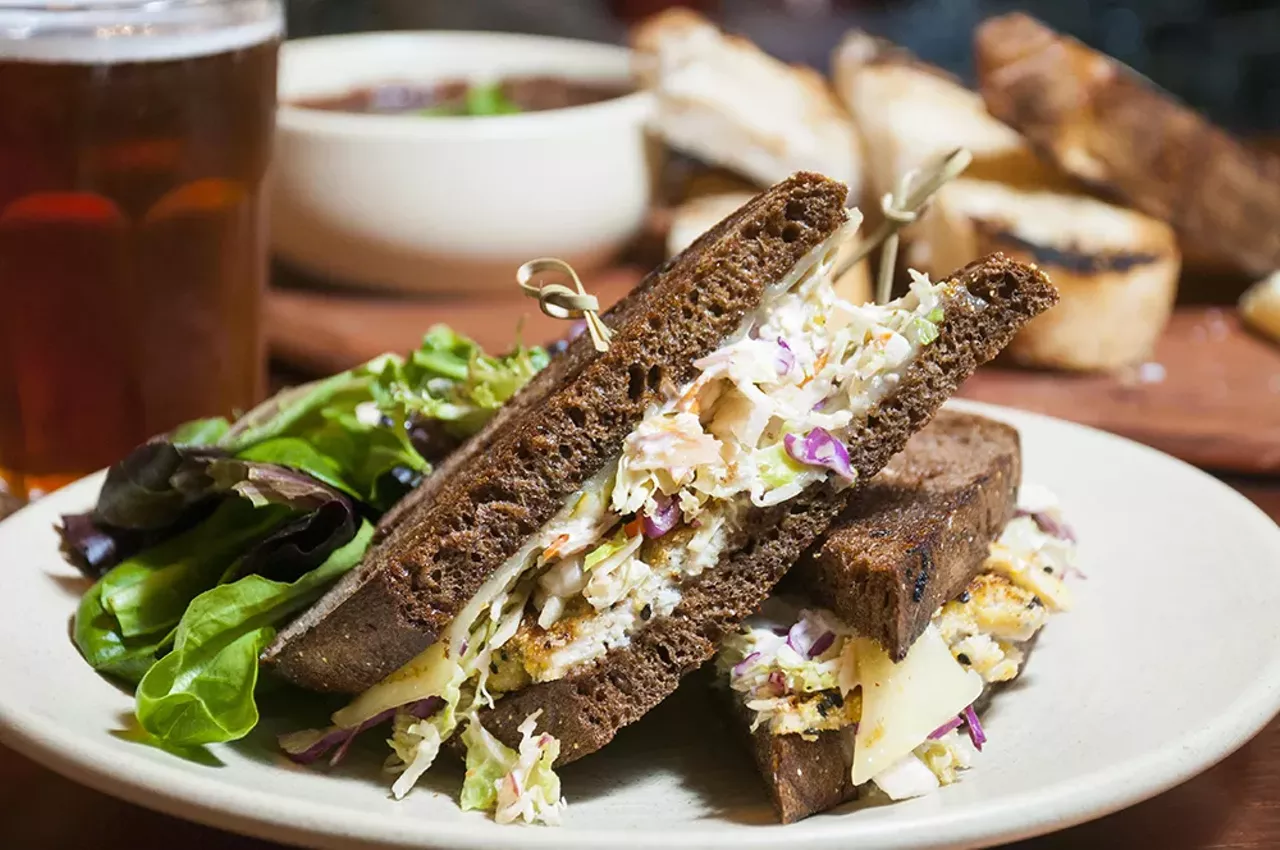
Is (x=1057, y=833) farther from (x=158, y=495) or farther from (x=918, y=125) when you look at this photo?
(x=918, y=125)

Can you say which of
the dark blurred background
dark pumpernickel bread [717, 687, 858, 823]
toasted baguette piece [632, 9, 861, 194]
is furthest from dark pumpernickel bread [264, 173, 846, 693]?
the dark blurred background

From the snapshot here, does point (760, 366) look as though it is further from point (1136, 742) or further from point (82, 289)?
point (82, 289)

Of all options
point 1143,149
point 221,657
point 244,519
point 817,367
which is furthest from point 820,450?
point 1143,149

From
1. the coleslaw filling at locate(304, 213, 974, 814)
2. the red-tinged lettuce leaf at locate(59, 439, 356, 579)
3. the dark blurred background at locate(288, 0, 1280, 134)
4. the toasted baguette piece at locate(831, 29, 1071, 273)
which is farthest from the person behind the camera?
the dark blurred background at locate(288, 0, 1280, 134)

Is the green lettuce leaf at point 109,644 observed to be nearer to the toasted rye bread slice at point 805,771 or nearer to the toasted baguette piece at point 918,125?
the toasted rye bread slice at point 805,771

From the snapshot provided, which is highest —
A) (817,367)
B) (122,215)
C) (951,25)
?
(817,367)

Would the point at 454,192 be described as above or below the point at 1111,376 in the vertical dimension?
above

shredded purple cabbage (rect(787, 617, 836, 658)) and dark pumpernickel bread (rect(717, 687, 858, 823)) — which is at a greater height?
shredded purple cabbage (rect(787, 617, 836, 658))

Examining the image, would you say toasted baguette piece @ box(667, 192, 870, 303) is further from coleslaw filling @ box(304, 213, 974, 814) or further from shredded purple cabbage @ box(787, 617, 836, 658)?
shredded purple cabbage @ box(787, 617, 836, 658)
